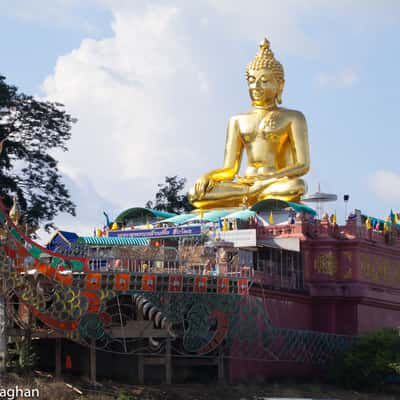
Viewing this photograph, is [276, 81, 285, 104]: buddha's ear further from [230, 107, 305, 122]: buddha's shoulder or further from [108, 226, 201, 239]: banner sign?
[108, 226, 201, 239]: banner sign

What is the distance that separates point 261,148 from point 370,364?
36.4 ft

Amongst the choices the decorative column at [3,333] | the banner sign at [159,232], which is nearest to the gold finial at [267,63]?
the banner sign at [159,232]

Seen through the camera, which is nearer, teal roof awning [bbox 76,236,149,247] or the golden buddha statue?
teal roof awning [bbox 76,236,149,247]

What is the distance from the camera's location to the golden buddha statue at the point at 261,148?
5100cm

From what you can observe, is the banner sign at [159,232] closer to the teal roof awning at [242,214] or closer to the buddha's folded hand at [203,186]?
the teal roof awning at [242,214]

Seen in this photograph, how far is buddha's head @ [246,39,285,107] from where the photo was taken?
2063 inches

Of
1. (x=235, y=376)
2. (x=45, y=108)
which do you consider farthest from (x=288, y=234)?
(x=45, y=108)

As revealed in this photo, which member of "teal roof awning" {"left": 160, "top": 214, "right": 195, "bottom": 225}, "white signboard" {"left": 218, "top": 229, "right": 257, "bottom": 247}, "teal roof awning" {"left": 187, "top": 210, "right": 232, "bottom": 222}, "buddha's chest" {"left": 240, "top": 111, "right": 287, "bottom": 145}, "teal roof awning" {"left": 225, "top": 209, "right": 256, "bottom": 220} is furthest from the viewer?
"buddha's chest" {"left": 240, "top": 111, "right": 287, "bottom": 145}

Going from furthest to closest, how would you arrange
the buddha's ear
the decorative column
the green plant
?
1. the buddha's ear
2. the green plant
3. the decorative column

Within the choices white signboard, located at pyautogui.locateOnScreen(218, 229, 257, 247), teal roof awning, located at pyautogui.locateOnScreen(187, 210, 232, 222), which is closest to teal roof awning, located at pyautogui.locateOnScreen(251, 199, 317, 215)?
teal roof awning, located at pyautogui.locateOnScreen(187, 210, 232, 222)

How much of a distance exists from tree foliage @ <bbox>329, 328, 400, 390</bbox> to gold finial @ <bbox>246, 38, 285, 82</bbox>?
1187cm

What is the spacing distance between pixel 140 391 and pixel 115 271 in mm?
3202

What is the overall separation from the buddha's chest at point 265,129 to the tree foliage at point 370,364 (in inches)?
393

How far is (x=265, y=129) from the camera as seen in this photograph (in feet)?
171
